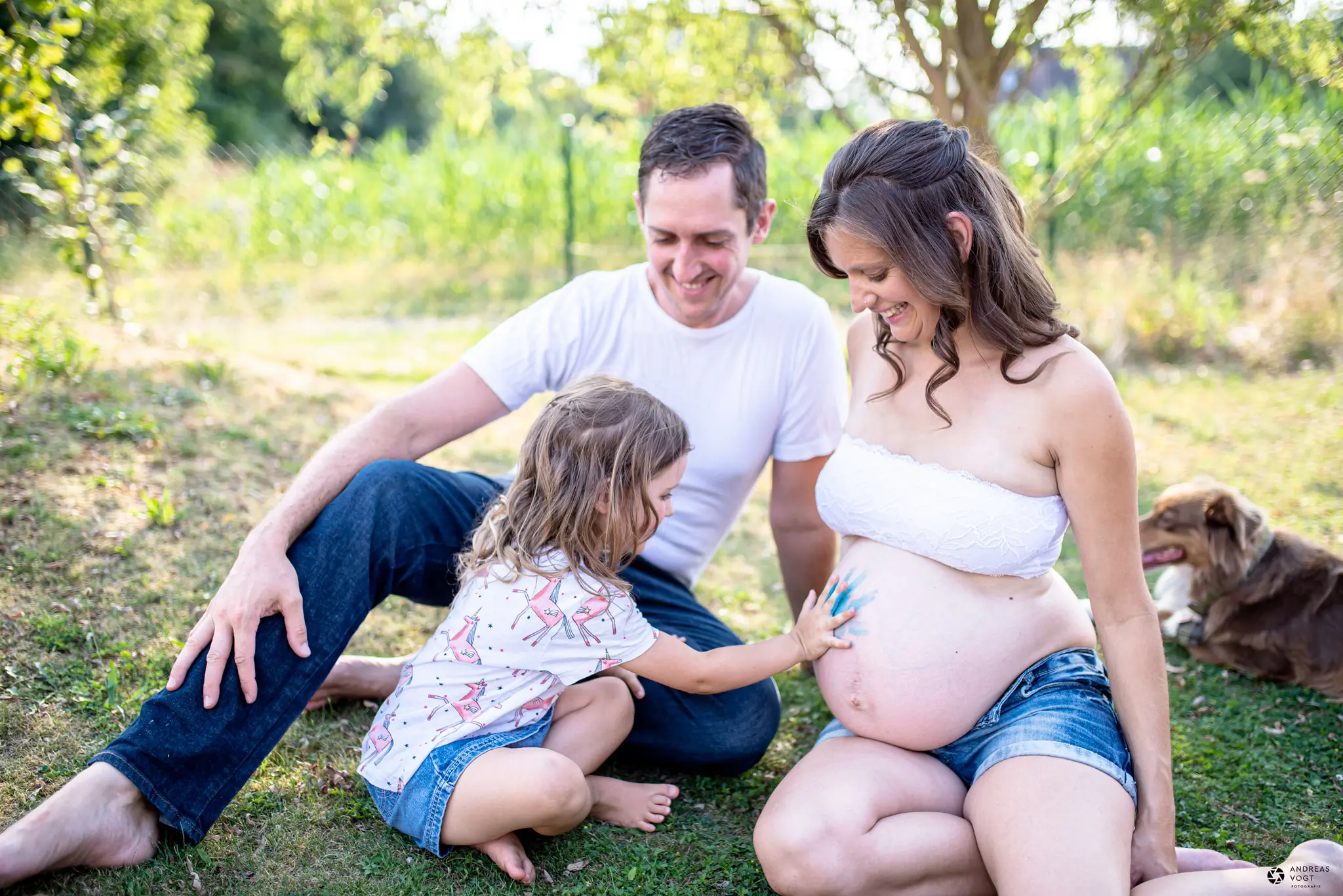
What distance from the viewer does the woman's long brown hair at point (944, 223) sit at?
217cm

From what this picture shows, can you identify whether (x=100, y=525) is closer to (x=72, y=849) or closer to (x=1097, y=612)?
(x=72, y=849)

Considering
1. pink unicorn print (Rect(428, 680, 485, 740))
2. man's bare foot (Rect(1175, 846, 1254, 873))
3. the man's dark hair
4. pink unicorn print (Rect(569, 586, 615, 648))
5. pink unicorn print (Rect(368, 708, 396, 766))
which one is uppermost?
the man's dark hair

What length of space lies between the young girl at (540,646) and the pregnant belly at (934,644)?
0.32 ft

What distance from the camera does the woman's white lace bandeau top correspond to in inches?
86.3

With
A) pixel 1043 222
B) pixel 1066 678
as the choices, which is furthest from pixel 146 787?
pixel 1043 222

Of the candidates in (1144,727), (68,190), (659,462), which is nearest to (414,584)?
(659,462)

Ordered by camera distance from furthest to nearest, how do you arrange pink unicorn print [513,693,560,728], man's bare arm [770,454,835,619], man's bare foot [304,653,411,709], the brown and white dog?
the brown and white dog < man's bare arm [770,454,835,619] < man's bare foot [304,653,411,709] < pink unicorn print [513,693,560,728]

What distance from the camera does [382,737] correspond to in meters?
2.36

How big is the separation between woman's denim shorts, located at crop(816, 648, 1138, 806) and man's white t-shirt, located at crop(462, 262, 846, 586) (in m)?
0.96

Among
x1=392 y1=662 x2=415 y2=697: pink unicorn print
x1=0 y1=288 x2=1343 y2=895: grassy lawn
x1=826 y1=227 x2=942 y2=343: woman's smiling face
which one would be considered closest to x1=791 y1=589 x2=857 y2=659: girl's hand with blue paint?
x1=0 y1=288 x2=1343 y2=895: grassy lawn

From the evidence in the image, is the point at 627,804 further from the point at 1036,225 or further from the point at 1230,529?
the point at 1036,225

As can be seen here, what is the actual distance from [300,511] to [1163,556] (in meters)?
2.89

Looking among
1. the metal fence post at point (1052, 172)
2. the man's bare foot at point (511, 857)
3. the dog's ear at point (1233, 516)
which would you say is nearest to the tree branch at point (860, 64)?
the metal fence post at point (1052, 172)

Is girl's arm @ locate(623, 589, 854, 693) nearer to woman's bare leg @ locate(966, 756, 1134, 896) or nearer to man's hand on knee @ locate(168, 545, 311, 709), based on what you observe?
woman's bare leg @ locate(966, 756, 1134, 896)
